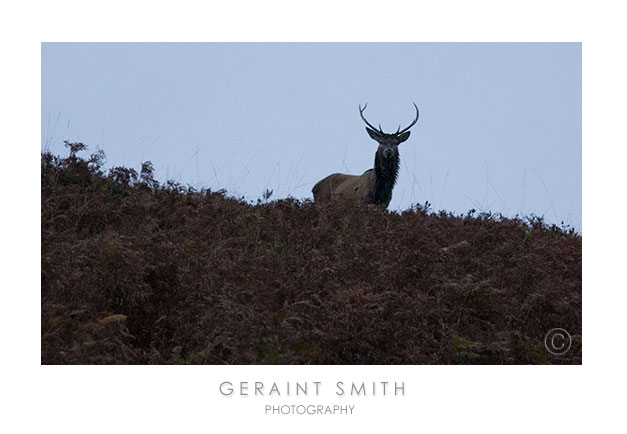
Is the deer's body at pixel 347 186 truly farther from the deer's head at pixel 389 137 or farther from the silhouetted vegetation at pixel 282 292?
the silhouetted vegetation at pixel 282 292

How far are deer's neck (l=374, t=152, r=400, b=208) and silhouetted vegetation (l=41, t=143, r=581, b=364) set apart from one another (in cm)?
619

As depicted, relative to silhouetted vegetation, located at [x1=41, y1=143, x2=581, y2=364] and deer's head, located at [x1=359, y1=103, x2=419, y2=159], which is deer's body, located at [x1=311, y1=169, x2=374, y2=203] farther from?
silhouetted vegetation, located at [x1=41, y1=143, x2=581, y2=364]

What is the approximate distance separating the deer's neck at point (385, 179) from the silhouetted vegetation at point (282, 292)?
244 inches

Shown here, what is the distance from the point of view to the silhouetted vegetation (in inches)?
228

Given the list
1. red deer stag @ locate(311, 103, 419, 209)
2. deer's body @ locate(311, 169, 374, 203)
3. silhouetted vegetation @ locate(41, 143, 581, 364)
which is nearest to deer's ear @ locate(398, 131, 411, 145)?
red deer stag @ locate(311, 103, 419, 209)

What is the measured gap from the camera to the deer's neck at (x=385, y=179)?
1499cm

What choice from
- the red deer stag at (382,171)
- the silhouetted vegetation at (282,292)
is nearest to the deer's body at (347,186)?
the red deer stag at (382,171)

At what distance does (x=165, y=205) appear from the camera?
9094mm

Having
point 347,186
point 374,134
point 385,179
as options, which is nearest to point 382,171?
point 385,179

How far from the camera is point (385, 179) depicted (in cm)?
1506

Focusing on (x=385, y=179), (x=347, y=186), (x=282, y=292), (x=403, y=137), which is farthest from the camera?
(x=347, y=186)

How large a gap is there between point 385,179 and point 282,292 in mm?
8663

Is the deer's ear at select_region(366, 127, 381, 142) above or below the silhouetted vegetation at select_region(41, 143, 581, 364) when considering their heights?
above

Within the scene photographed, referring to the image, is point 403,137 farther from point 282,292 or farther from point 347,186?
point 282,292
